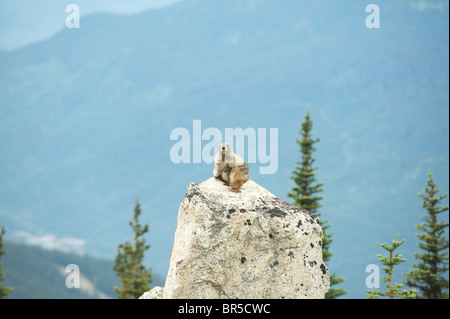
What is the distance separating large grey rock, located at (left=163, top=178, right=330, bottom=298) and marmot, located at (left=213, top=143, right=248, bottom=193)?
0.84 meters

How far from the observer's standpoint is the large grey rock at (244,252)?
48.4 feet

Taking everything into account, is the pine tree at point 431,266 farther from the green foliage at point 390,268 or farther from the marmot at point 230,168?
the marmot at point 230,168

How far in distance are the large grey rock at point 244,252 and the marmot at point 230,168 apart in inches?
33.2

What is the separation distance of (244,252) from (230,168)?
2474 mm

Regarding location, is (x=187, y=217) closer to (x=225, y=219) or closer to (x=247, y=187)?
(x=225, y=219)

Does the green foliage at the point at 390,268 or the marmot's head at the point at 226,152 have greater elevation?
the marmot's head at the point at 226,152

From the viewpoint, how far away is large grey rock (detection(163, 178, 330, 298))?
581 inches

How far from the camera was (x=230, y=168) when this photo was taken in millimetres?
16438
